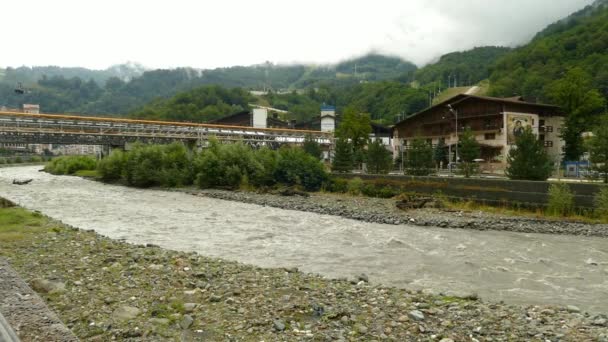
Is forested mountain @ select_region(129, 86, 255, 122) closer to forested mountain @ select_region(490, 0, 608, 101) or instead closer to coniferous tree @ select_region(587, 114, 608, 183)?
forested mountain @ select_region(490, 0, 608, 101)

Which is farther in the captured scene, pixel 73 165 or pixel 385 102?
pixel 385 102

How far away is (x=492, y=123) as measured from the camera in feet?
198

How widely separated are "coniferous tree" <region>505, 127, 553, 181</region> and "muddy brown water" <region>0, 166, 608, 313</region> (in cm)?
1058

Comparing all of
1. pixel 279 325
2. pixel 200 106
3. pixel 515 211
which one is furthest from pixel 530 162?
pixel 200 106

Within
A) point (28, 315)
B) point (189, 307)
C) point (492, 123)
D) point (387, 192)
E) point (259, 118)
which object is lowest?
point (387, 192)

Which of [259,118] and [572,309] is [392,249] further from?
[259,118]

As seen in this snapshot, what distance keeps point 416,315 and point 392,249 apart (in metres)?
11.0

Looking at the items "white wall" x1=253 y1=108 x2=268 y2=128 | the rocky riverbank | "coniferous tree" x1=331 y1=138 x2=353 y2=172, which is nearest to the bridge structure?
"coniferous tree" x1=331 y1=138 x2=353 y2=172

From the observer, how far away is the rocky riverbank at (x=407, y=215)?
26.1 meters

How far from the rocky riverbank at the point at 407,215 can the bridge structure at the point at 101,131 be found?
24.4m

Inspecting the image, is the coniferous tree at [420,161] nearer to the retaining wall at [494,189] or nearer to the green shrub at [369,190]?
the retaining wall at [494,189]

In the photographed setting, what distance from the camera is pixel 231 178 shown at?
5116 cm

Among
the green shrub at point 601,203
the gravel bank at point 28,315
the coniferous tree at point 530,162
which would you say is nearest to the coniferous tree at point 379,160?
the coniferous tree at point 530,162

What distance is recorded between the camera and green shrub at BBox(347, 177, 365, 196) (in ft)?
144
